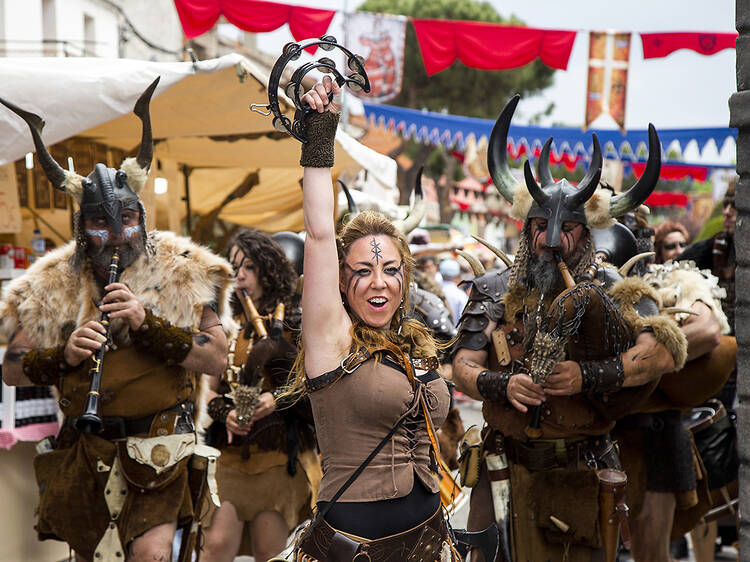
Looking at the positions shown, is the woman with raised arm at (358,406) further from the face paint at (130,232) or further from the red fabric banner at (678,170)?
the red fabric banner at (678,170)

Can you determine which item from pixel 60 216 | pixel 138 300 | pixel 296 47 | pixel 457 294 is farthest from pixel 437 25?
pixel 296 47

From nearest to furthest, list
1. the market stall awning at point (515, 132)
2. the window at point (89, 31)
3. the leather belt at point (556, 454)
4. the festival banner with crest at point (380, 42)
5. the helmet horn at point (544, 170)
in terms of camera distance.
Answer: the leather belt at point (556, 454)
the helmet horn at point (544, 170)
the festival banner with crest at point (380, 42)
the market stall awning at point (515, 132)
the window at point (89, 31)

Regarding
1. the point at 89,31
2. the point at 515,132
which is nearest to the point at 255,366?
the point at 515,132

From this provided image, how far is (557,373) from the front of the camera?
4.27 metres

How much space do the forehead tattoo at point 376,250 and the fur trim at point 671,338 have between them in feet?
6.55

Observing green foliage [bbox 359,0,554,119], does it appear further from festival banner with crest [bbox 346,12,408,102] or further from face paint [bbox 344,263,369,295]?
face paint [bbox 344,263,369,295]

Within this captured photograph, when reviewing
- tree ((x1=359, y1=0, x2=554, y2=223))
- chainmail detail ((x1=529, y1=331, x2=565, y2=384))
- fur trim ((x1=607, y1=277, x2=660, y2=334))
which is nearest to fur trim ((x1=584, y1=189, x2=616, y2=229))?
fur trim ((x1=607, y1=277, x2=660, y2=334))

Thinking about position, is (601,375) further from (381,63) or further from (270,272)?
(381,63)

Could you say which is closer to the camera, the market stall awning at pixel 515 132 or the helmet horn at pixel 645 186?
the helmet horn at pixel 645 186

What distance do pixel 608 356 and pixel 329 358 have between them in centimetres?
204

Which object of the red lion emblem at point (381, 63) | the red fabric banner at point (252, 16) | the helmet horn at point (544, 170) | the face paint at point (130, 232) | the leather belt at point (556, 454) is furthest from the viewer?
the red lion emblem at point (381, 63)

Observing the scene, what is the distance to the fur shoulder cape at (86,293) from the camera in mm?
4348

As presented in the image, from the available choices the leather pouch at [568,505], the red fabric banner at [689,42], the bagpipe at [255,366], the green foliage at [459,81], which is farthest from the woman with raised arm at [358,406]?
the green foliage at [459,81]

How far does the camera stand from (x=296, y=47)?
8.69ft
